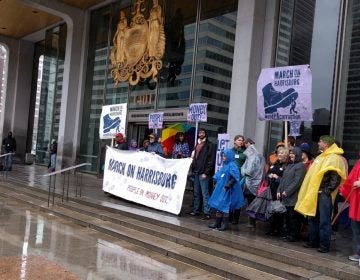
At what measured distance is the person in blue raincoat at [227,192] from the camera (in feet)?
24.4

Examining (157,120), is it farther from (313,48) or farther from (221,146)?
(313,48)

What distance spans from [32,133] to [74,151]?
6.61 meters

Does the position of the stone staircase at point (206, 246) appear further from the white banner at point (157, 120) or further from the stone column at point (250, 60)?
the stone column at point (250, 60)

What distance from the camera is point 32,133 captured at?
77.3ft

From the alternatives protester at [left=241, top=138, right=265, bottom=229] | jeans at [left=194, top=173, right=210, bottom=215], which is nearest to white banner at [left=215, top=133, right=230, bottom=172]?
jeans at [left=194, top=173, right=210, bottom=215]

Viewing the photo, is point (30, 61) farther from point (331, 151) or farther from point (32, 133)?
point (331, 151)

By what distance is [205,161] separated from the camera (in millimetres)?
8688

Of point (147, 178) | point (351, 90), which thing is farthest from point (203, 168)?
point (351, 90)

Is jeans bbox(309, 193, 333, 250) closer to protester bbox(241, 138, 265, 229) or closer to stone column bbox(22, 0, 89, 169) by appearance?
protester bbox(241, 138, 265, 229)

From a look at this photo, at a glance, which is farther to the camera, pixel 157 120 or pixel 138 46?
pixel 138 46

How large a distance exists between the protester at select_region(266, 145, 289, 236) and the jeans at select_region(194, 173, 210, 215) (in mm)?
1523

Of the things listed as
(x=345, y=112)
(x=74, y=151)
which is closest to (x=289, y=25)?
(x=345, y=112)

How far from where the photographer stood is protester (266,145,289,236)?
7.32 meters

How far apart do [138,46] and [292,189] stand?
9724 mm
